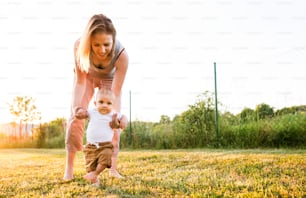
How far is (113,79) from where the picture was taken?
12.1 feet

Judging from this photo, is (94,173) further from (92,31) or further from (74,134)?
(92,31)

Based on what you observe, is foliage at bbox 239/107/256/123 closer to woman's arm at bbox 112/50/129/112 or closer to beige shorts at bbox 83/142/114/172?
woman's arm at bbox 112/50/129/112

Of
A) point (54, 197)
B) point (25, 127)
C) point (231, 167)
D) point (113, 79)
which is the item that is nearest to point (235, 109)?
point (231, 167)

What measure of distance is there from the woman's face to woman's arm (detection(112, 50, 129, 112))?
30 centimetres

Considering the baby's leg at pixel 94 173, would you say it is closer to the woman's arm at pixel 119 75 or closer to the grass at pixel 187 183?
the grass at pixel 187 183

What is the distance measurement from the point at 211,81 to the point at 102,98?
6.88 m

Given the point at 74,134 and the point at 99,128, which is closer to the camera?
the point at 99,128

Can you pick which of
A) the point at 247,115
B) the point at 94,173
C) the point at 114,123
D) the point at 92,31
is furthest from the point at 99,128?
the point at 247,115

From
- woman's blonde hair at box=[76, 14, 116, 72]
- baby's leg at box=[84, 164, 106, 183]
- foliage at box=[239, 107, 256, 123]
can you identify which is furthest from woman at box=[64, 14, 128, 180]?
foliage at box=[239, 107, 256, 123]

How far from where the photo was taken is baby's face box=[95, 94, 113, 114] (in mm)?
3260

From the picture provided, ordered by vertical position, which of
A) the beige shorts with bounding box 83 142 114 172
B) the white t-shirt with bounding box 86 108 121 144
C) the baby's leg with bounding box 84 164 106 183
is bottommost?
the baby's leg with bounding box 84 164 106 183

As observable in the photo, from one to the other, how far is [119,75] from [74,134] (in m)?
0.73

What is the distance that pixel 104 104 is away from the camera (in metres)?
3.26

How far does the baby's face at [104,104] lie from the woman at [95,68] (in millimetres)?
122
